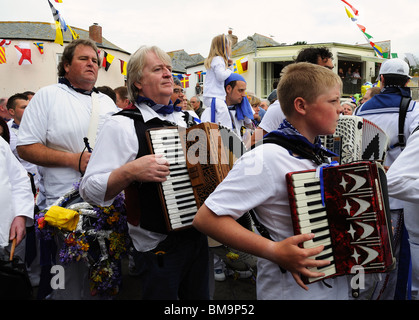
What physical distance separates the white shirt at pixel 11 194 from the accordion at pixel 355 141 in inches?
86.9

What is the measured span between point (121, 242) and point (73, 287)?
0.72 meters

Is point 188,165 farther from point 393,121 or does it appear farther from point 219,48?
point 219,48

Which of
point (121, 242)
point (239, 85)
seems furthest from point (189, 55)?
point (121, 242)

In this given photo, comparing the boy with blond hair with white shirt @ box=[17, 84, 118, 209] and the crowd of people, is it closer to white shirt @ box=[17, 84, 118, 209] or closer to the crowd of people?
the crowd of people

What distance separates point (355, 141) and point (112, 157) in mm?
1902

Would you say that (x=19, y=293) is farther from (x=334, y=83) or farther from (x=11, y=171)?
(x=334, y=83)

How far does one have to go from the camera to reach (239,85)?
4469 mm

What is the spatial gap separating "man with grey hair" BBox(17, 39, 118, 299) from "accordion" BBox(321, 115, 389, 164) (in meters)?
1.85

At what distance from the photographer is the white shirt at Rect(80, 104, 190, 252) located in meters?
2.01

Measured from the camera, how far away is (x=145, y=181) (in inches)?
75.2

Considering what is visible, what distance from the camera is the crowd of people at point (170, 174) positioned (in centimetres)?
155

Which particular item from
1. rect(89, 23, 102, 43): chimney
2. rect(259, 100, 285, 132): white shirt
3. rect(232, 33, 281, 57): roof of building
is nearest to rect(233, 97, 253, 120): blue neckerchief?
rect(259, 100, 285, 132): white shirt

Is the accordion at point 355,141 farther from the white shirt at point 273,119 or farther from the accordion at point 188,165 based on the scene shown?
the accordion at point 188,165
